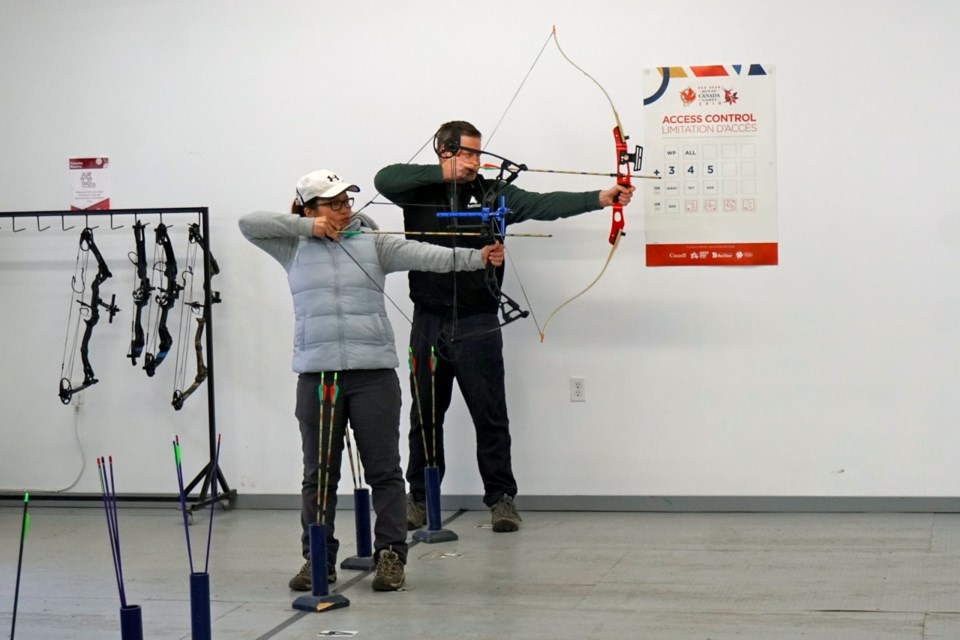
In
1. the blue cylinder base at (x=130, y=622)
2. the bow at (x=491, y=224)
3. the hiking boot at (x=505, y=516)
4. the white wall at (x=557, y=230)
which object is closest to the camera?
the blue cylinder base at (x=130, y=622)

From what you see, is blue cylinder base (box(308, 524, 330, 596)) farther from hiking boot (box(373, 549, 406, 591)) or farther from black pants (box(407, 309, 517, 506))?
black pants (box(407, 309, 517, 506))

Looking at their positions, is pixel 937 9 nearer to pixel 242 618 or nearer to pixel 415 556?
pixel 415 556

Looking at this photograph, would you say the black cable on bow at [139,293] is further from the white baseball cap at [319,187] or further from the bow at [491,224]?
the white baseball cap at [319,187]

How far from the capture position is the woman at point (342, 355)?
3564 millimetres

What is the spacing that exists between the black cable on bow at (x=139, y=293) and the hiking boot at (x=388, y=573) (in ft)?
6.42

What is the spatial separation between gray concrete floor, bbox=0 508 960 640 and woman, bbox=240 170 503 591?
0.22 m

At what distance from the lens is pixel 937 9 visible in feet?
14.8

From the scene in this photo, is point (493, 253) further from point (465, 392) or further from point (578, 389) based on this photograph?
point (578, 389)

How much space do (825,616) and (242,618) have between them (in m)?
1.57

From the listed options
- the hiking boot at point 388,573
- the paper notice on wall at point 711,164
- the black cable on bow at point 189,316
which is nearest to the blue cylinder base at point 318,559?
the hiking boot at point 388,573

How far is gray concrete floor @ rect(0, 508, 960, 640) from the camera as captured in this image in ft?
10.3

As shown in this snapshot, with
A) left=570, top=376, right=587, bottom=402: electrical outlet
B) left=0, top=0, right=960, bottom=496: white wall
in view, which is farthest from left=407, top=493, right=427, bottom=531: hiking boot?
left=570, top=376, right=587, bottom=402: electrical outlet

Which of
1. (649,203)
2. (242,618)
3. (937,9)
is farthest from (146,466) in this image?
(937,9)

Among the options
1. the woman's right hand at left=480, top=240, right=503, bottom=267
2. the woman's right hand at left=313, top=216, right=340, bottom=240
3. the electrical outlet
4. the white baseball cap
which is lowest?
the electrical outlet
